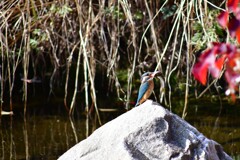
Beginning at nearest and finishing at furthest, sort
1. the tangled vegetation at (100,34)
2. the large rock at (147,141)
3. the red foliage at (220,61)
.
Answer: the red foliage at (220,61), the large rock at (147,141), the tangled vegetation at (100,34)

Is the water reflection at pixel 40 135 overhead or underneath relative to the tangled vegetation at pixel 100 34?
underneath

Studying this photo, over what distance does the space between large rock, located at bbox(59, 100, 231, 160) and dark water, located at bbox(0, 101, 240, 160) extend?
144cm

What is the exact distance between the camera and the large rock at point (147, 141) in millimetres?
2762

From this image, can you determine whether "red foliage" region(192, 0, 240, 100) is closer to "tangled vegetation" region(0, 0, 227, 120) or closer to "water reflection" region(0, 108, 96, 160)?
"tangled vegetation" region(0, 0, 227, 120)

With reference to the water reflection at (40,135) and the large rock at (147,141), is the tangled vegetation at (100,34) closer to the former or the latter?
the water reflection at (40,135)

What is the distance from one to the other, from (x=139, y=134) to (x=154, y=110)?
0.56 feet

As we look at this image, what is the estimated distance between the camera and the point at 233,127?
5203 millimetres

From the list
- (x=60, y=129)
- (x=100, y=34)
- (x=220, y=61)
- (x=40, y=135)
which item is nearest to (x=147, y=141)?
(x=220, y=61)

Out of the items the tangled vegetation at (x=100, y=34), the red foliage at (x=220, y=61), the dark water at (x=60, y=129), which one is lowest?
the dark water at (x=60, y=129)

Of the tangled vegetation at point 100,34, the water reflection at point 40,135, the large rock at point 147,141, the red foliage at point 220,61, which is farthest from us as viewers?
the tangled vegetation at point 100,34

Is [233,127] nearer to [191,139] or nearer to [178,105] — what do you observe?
[178,105]

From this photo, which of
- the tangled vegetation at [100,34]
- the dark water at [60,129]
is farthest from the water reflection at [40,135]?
the tangled vegetation at [100,34]

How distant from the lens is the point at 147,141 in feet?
9.20

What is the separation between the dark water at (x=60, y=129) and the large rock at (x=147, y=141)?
1445mm
